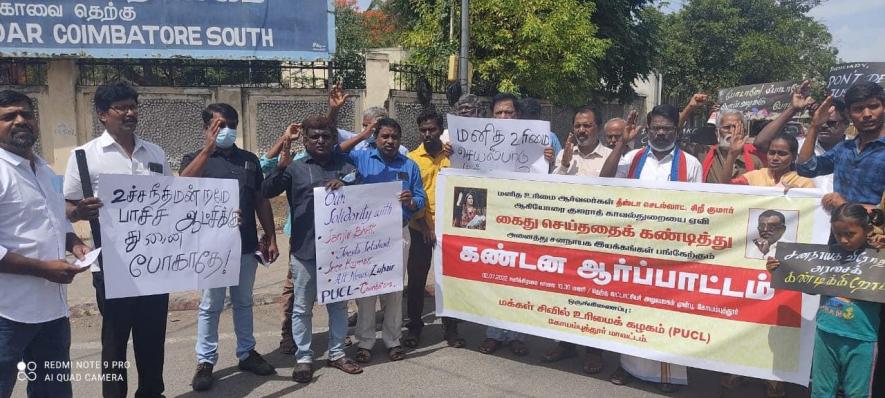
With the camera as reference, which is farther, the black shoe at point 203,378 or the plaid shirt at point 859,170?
the black shoe at point 203,378

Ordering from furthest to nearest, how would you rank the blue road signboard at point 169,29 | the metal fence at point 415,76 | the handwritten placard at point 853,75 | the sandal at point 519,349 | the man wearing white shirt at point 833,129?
the metal fence at point 415,76
the blue road signboard at point 169,29
the handwritten placard at point 853,75
the man wearing white shirt at point 833,129
the sandal at point 519,349

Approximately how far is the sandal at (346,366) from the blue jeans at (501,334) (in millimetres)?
1066

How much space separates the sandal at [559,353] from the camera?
4801 mm

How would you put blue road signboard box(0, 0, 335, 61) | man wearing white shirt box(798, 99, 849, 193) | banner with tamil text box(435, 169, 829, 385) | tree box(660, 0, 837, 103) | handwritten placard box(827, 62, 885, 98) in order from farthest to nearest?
tree box(660, 0, 837, 103)
blue road signboard box(0, 0, 335, 61)
handwritten placard box(827, 62, 885, 98)
man wearing white shirt box(798, 99, 849, 193)
banner with tamil text box(435, 169, 829, 385)

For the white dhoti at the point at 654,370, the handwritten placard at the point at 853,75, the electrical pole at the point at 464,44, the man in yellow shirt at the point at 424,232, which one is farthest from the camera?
the electrical pole at the point at 464,44

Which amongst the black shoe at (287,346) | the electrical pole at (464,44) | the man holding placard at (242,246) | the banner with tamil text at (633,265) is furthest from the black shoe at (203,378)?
the electrical pole at (464,44)

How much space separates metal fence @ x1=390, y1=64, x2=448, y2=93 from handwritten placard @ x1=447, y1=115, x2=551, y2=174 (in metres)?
7.01

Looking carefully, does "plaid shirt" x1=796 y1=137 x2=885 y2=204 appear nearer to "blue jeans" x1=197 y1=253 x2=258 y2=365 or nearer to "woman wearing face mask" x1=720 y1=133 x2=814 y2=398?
"woman wearing face mask" x1=720 y1=133 x2=814 y2=398

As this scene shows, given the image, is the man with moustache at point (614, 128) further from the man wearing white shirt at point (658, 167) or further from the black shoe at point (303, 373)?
the black shoe at point (303, 373)

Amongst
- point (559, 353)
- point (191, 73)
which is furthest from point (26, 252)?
Result: point (191, 73)

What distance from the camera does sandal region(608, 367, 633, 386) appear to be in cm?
439

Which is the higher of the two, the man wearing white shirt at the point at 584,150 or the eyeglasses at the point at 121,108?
the eyeglasses at the point at 121,108

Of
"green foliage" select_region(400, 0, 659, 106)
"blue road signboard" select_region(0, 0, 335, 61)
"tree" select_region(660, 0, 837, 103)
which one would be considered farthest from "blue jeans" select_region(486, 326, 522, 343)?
"tree" select_region(660, 0, 837, 103)

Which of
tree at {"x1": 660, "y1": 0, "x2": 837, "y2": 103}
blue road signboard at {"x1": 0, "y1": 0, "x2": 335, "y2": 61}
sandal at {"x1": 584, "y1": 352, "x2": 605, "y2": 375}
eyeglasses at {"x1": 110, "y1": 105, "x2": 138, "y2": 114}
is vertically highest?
tree at {"x1": 660, "y1": 0, "x2": 837, "y2": 103}
